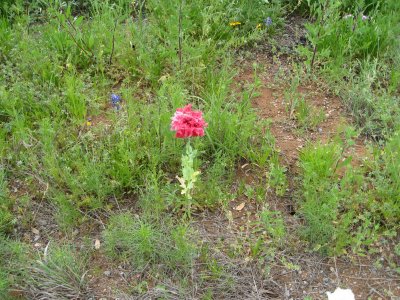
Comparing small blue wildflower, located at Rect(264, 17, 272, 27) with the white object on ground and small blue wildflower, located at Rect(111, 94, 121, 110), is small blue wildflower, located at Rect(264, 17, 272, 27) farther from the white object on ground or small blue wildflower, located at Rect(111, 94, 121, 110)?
the white object on ground

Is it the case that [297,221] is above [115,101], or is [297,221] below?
below

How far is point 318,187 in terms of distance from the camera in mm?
2639

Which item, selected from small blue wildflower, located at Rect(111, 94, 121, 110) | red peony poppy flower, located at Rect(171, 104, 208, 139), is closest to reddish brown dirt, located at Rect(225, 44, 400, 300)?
red peony poppy flower, located at Rect(171, 104, 208, 139)

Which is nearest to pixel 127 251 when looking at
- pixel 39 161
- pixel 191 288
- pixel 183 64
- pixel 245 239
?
pixel 191 288

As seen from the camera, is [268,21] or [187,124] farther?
[268,21]

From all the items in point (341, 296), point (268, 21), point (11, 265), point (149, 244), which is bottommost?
point (11, 265)

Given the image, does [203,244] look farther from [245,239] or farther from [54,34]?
[54,34]

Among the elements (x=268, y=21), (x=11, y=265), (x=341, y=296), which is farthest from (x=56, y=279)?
(x=268, y=21)

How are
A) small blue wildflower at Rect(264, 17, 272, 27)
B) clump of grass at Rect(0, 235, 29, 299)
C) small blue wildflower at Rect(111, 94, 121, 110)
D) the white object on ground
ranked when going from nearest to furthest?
the white object on ground < clump of grass at Rect(0, 235, 29, 299) < small blue wildflower at Rect(111, 94, 121, 110) < small blue wildflower at Rect(264, 17, 272, 27)

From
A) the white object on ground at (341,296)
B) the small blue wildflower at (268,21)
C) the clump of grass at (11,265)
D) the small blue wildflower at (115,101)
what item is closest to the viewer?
the white object on ground at (341,296)

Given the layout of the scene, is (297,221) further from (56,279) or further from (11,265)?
(11,265)

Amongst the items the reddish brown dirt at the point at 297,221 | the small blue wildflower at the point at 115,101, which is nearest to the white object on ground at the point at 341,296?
the reddish brown dirt at the point at 297,221

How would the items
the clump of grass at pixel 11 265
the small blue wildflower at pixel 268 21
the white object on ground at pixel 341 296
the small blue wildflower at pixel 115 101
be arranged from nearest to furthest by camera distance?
the white object on ground at pixel 341 296 < the clump of grass at pixel 11 265 < the small blue wildflower at pixel 115 101 < the small blue wildflower at pixel 268 21

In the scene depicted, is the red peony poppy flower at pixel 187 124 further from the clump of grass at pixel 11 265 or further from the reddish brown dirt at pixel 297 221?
the clump of grass at pixel 11 265
